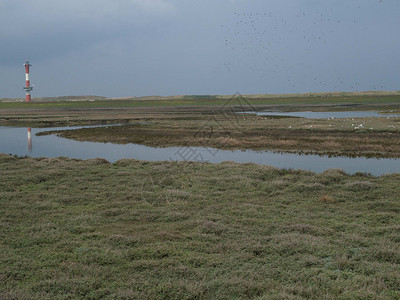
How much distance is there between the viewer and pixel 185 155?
28891mm

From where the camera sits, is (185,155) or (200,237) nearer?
(200,237)

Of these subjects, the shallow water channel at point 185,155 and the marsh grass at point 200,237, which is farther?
the shallow water channel at point 185,155

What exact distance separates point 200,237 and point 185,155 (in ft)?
61.5

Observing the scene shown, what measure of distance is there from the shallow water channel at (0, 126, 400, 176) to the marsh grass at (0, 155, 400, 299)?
17.5ft

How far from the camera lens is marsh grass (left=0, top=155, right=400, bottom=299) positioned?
746 cm

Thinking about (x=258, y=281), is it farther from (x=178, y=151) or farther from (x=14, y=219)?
(x=178, y=151)

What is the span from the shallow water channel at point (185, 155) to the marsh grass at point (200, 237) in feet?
17.5

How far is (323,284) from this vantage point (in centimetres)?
750

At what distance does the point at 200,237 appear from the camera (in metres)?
10.3

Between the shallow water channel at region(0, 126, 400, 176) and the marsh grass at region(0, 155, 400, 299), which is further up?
the shallow water channel at region(0, 126, 400, 176)

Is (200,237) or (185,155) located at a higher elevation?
(185,155)

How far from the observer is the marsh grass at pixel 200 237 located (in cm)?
746

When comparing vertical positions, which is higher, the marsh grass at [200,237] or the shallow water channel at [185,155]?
A: the shallow water channel at [185,155]

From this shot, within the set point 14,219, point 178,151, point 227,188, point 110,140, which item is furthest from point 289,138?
point 14,219
